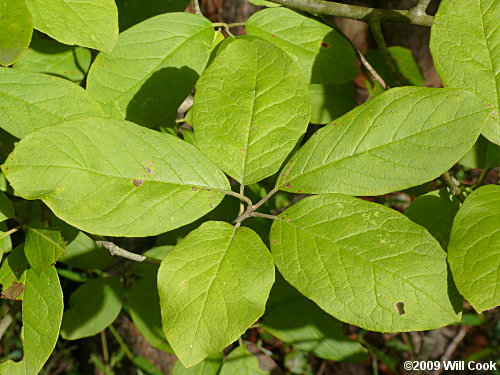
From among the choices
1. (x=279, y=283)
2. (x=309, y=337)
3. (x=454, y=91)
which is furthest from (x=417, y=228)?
(x=309, y=337)

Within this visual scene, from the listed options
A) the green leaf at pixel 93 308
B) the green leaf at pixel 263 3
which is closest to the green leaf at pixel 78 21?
the green leaf at pixel 263 3

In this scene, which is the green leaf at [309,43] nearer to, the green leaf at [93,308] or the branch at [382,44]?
the branch at [382,44]

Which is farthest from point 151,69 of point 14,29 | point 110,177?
point 110,177

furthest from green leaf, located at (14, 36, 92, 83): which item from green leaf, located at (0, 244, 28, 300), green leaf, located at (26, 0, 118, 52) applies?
green leaf, located at (0, 244, 28, 300)

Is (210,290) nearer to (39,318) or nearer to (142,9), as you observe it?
(39,318)

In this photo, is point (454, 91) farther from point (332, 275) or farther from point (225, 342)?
point (225, 342)

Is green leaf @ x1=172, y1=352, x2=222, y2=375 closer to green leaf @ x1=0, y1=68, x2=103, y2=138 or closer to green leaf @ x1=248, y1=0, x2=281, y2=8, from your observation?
green leaf @ x1=0, y1=68, x2=103, y2=138
